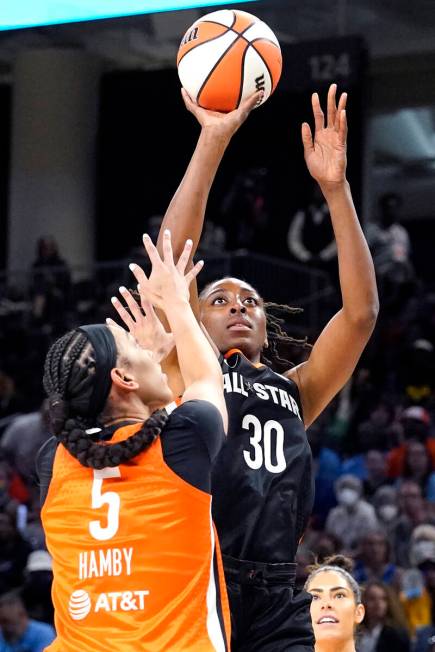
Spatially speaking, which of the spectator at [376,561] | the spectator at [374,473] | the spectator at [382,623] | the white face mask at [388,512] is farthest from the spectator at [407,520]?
the spectator at [382,623]

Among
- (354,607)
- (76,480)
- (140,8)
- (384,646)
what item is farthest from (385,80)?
(76,480)

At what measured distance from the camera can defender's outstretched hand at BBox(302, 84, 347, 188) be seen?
4.19 metres

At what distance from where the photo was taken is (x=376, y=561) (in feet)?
28.9

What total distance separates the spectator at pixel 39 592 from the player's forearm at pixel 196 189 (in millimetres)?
5446

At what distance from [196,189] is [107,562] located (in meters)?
1.36

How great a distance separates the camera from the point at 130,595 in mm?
3016

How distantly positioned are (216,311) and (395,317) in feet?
30.2

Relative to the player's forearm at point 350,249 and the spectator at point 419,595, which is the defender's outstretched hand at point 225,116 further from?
the spectator at point 419,595

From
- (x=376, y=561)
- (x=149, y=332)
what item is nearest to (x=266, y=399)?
(x=149, y=332)

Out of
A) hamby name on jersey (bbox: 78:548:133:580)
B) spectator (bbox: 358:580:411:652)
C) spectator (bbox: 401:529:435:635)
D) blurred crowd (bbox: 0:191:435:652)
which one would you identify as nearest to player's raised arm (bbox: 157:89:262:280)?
hamby name on jersey (bbox: 78:548:133:580)

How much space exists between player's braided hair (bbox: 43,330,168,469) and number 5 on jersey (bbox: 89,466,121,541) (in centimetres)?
4

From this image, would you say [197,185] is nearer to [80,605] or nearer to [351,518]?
[80,605]

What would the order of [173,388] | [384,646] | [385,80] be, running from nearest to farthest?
1. [173,388]
2. [384,646]
3. [385,80]

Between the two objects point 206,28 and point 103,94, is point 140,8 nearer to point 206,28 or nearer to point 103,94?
point 206,28
